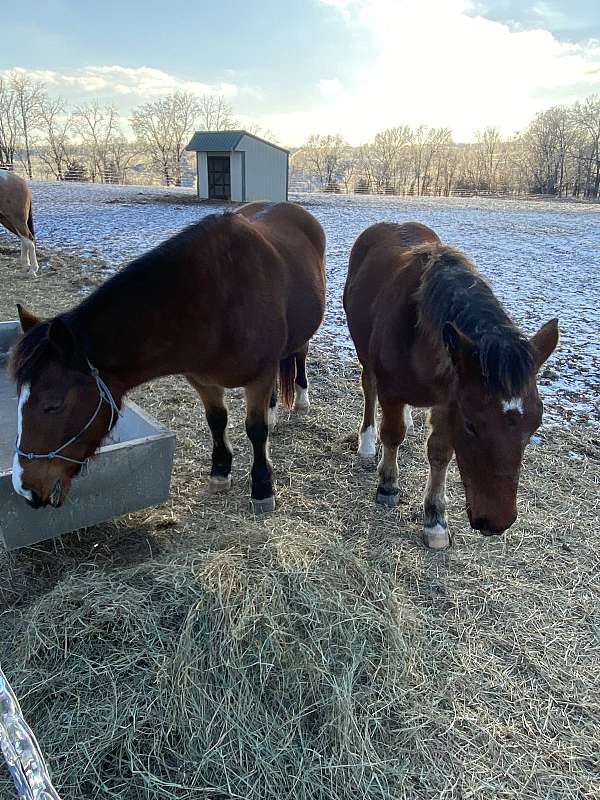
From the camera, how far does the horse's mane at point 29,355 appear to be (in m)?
1.96

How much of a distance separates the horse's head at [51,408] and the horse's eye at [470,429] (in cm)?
151

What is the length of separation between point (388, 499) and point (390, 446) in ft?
1.12

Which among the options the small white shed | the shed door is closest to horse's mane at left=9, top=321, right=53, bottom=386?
the small white shed

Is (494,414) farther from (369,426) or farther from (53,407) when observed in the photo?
(369,426)

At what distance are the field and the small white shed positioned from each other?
1930cm

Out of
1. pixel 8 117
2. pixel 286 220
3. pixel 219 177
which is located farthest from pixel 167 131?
pixel 286 220

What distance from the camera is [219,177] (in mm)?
21609

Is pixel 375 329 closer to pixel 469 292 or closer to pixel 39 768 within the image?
pixel 469 292

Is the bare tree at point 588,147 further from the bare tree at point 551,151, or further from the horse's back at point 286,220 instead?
the horse's back at point 286,220

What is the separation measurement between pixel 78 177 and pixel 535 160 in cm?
4038

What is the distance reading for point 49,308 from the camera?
6332 millimetres

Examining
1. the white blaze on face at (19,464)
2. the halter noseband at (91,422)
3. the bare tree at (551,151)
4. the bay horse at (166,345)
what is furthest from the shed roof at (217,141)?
the bare tree at (551,151)

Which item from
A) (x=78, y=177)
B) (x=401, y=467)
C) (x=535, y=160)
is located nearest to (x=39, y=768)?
(x=401, y=467)

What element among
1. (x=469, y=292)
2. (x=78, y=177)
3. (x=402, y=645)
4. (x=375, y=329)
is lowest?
(x=402, y=645)
